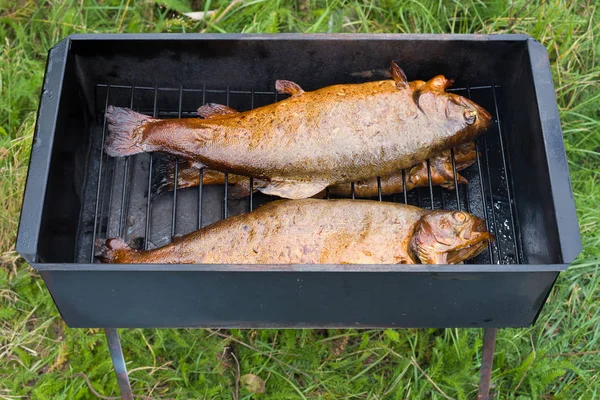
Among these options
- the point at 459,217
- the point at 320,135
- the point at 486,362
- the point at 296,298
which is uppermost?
the point at 320,135


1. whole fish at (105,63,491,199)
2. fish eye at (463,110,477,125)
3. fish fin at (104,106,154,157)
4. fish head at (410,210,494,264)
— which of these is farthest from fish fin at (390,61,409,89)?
fish fin at (104,106,154,157)

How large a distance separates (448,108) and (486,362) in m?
1.48

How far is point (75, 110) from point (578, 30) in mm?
3964

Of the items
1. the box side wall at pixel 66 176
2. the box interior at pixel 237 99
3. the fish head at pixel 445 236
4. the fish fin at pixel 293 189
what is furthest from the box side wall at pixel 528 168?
the box side wall at pixel 66 176

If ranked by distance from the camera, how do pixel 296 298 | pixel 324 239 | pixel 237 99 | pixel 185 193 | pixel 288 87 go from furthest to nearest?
pixel 237 99 < pixel 185 193 < pixel 288 87 < pixel 324 239 < pixel 296 298

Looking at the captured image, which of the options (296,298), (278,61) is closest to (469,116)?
(278,61)

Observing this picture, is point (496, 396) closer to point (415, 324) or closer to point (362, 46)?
point (415, 324)

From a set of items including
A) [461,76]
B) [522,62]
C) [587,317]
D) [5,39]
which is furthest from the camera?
[5,39]

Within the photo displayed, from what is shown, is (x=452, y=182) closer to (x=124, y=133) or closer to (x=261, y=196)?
(x=261, y=196)

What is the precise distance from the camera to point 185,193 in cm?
396

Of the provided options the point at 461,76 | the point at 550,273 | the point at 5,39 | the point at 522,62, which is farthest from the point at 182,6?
the point at 550,273

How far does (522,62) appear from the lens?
363cm

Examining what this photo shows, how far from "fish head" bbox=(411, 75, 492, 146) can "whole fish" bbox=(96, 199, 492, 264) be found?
1.68 ft

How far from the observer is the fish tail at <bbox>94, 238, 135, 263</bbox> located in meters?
3.35
